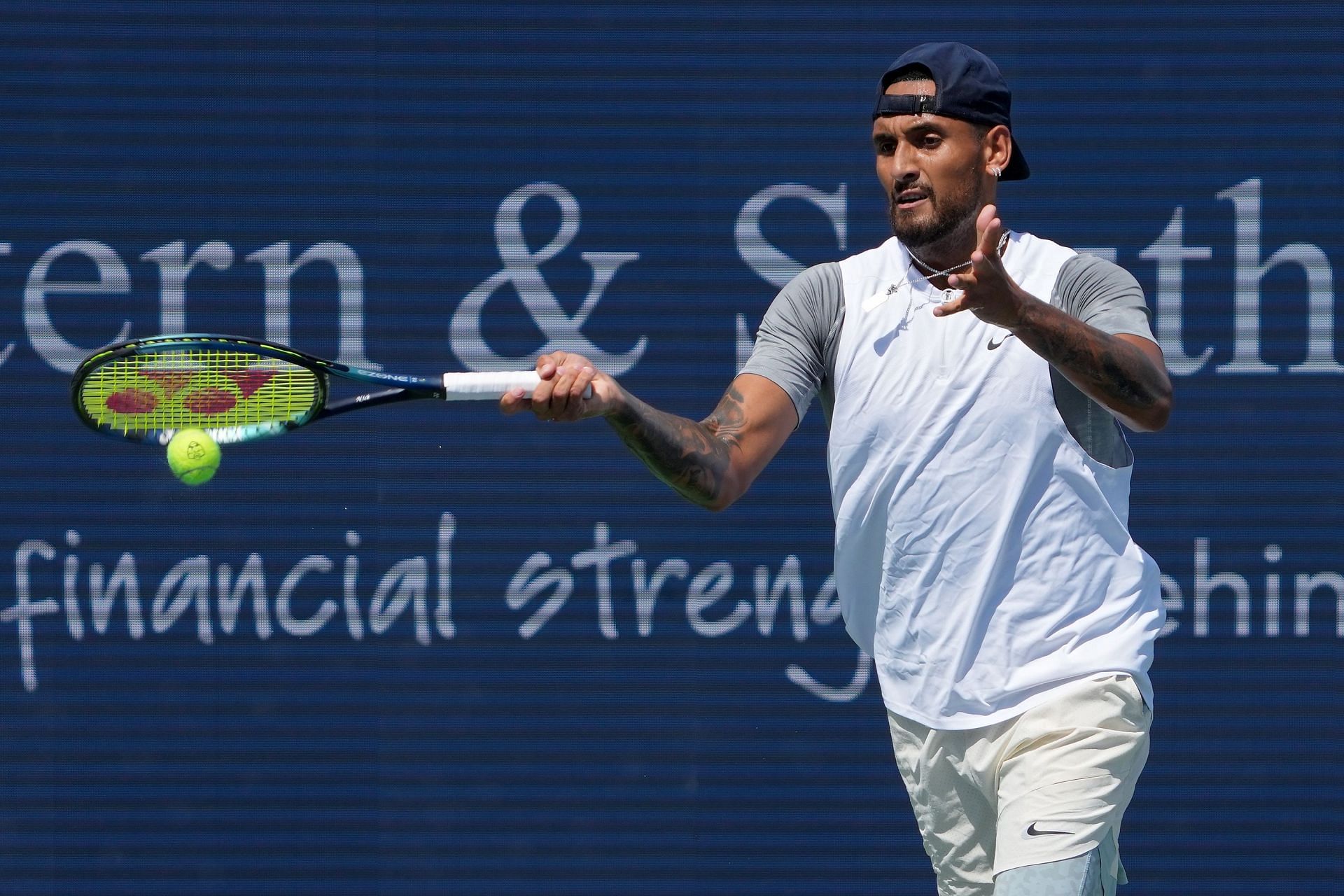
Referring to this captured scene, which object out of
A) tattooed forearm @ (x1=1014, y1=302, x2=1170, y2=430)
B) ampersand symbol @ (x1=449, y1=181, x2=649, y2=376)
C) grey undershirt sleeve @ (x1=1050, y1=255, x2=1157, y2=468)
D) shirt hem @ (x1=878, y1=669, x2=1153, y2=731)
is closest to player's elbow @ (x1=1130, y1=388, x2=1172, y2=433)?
tattooed forearm @ (x1=1014, y1=302, x2=1170, y2=430)

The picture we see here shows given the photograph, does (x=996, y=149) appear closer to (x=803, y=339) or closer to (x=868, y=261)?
(x=868, y=261)

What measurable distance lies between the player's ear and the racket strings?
135cm

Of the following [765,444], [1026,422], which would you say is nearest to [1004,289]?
[1026,422]

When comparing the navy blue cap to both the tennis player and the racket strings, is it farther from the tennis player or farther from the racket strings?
the racket strings

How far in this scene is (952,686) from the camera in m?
3.06

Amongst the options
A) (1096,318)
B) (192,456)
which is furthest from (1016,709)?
(192,456)

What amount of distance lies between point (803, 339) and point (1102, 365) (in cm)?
62

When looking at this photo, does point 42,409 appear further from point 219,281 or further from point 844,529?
point 844,529

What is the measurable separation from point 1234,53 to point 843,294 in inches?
104

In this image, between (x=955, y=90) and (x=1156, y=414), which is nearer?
(x=1156, y=414)

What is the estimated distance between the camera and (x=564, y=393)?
9.05 feet

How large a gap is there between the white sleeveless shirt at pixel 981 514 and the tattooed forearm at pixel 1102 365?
0.68 ft

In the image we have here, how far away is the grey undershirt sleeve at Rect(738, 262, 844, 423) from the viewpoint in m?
3.14

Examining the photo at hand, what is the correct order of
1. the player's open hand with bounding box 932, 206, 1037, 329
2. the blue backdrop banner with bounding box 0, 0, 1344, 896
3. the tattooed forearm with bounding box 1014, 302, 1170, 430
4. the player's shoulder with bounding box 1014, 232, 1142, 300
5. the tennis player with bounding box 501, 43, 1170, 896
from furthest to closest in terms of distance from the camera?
the blue backdrop banner with bounding box 0, 0, 1344, 896 → the player's shoulder with bounding box 1014, 232, 1142, 300 → the tennis player with bounding box 501, 43, 1170, 896 → the tattooed forearm with bounding box 1014, 302, 1170, 430 → the player's open hand with bounding box 932, 206, 1037, 329
